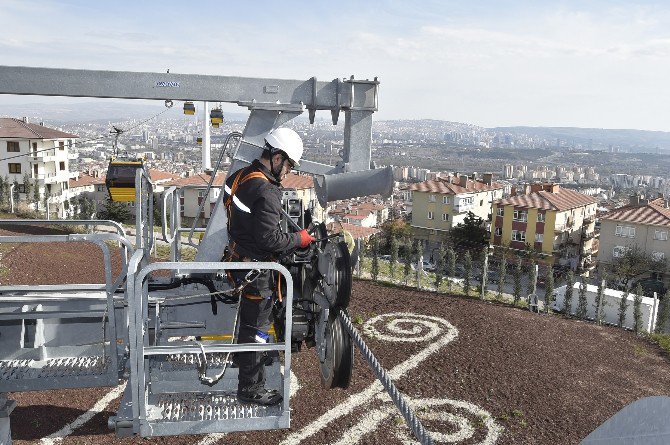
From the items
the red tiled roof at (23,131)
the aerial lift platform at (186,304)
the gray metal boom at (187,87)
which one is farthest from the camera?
the red tiled roof at (23,131)

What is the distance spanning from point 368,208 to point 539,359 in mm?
71318

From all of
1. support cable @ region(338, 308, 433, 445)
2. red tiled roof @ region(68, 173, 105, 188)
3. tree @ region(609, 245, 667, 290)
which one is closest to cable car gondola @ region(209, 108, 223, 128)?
support cable @ region(338, 308, 433, 445)

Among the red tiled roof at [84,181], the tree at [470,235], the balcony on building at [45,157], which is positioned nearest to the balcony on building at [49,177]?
the balcony on building at [45,157]

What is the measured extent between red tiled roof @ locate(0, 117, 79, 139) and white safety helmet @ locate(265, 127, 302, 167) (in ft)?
156

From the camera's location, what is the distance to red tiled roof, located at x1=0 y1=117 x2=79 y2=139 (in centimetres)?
4666

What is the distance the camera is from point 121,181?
10922 millimetres

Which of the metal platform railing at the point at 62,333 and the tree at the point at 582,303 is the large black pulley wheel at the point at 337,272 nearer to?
the metal platform railing at the point at 62,333

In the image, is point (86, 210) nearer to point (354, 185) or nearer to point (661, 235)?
point (354, 185)

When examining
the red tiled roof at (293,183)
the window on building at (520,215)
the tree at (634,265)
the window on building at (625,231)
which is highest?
the red tiled roof at (293,183)

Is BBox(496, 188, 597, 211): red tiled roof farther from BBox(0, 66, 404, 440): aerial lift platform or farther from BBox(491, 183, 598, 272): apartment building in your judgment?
BBox(0, 66, 404, 440): aerial lift platform

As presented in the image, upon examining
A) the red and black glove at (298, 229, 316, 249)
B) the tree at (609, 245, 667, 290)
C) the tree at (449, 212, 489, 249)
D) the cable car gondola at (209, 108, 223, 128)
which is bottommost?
the tree at (609, 245, 667, 290)

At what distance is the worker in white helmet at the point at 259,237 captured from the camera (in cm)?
485

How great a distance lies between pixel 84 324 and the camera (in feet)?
19.8

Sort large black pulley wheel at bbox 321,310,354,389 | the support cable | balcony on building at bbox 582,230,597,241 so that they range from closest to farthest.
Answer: the support cable → large black pulley wheel at bbox 321,310,354,389 → balcony on building at bbox 582,230,597,241
